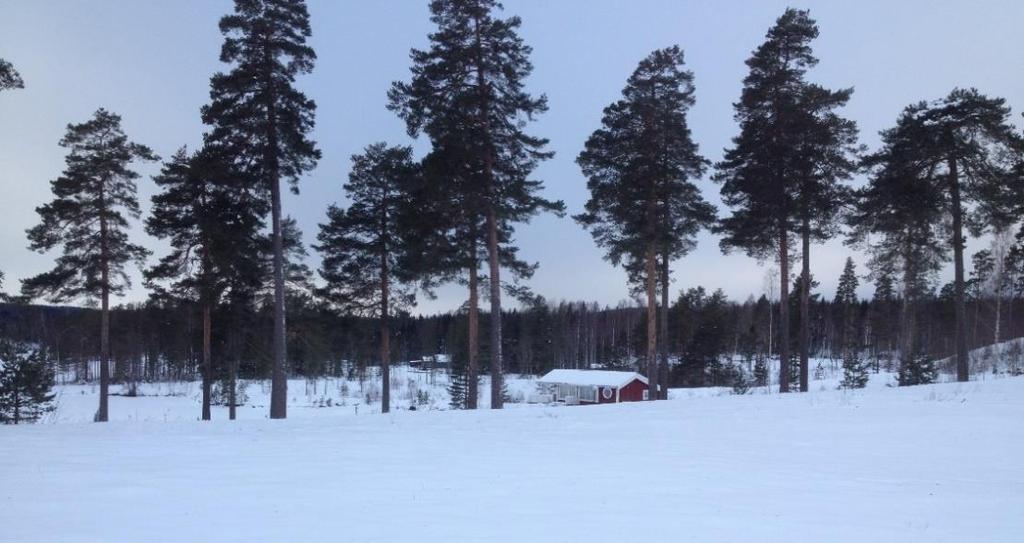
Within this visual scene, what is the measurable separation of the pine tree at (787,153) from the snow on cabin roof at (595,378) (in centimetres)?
2864

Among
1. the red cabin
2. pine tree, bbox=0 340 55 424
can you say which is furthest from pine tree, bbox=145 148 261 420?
the red cabin

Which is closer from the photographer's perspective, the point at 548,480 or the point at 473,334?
the point at 548,480

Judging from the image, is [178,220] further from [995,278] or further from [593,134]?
[995,278]

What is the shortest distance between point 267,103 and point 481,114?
6687mm

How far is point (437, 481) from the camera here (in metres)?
8.51

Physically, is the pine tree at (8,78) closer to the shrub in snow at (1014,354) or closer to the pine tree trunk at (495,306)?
the pine tree trunk at (495,306)

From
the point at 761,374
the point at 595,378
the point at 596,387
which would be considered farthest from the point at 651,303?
the point at 761,374

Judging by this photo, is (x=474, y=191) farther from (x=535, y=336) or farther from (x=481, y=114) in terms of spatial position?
(x=535, y=336)

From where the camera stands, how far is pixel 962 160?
22.5 meters

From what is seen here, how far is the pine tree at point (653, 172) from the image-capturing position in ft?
76.0

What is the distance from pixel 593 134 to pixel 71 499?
20.3 meters

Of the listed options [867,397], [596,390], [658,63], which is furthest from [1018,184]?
[596,390]

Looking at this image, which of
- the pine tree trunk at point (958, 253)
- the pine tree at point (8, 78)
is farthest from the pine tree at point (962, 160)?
the pine tree at point (8, 78)

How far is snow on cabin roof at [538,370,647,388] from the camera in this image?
168ft
